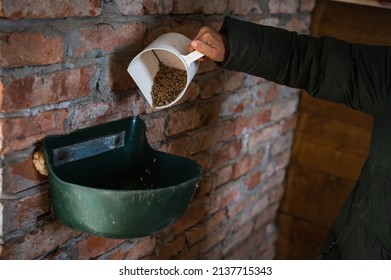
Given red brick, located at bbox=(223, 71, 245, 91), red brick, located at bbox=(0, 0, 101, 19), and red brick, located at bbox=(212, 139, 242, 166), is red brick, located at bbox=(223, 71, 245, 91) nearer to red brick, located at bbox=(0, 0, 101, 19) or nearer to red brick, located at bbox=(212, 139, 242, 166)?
red brick, located at bbox=(212, 139, 242, 166)

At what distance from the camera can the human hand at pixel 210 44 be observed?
1066 millimetres

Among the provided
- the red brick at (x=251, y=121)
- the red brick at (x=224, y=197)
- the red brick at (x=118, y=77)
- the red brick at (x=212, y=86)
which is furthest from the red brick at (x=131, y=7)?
the red brick at (x=224, y=197)

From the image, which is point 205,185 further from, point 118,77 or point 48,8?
point 48,8

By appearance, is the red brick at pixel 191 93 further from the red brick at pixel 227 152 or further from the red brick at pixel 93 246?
the red brick at pixel 93 246

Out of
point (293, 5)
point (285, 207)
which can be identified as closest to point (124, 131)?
point (293, 5)

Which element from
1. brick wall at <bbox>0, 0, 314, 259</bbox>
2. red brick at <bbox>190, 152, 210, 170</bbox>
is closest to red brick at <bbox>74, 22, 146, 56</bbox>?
brick wall at <bbox>0, 0, 314, 259</bbox>

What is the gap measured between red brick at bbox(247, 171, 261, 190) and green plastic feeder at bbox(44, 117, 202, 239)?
682 millimetres

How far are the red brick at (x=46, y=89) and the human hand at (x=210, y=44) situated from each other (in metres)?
0.22

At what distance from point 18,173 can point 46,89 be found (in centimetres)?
16

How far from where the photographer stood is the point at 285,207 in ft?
6.79

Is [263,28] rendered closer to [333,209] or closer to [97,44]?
[97,44]

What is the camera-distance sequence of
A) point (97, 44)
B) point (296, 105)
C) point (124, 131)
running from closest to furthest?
point (97, 44) < point (124, 131) < point (296, 105)

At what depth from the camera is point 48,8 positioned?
0.93 metres

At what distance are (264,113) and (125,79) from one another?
0.70m
